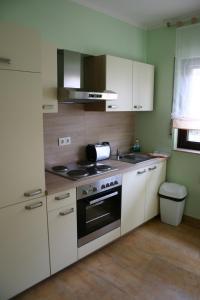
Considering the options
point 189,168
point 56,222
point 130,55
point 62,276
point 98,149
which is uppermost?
point 130,55

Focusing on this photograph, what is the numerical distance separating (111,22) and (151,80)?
2.79 ft

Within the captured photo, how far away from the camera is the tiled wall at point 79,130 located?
255 centimetres

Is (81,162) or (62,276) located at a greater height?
(81,162)

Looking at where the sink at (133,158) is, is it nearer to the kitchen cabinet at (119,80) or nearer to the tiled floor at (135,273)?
the kitchen cabinet at (119,80)

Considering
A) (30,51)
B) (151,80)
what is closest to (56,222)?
(30,51)

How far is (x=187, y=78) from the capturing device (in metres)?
2.92

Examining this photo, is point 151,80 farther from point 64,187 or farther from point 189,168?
point 64,187

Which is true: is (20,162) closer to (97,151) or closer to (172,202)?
(97,151)

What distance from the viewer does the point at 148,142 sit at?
3490mm

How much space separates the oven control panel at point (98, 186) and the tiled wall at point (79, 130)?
0.57 meters

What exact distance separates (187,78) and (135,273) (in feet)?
7.21

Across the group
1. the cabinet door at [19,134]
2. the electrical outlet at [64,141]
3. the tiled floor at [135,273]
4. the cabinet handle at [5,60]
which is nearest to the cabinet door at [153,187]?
the tiled floor at [135,273]

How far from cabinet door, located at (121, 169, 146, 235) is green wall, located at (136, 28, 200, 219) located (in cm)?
62

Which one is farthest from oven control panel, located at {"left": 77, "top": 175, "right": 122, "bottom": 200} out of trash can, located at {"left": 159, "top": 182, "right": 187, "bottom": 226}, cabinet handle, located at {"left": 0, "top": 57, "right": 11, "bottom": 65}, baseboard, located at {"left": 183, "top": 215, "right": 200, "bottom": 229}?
baseboard, located at {"left": 183, "top": 215, "right": 200, "bottom": 229}
